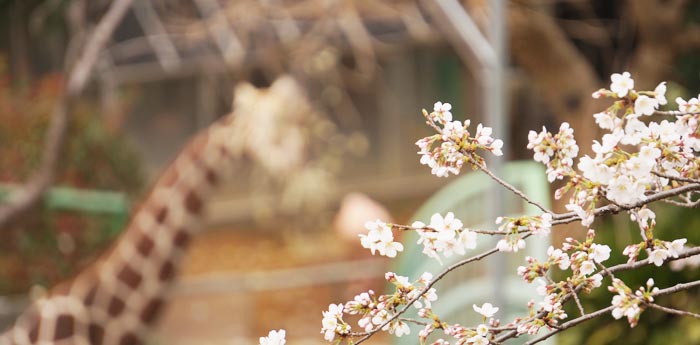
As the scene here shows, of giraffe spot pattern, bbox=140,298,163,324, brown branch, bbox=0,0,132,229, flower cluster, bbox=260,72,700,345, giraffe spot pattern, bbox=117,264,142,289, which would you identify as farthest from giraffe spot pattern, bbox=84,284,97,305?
flower cluster, bbox=260,72,700,345

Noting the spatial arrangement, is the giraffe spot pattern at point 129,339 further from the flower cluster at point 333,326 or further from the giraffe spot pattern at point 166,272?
the flower cluster at point 333,326

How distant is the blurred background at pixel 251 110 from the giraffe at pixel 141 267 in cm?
36

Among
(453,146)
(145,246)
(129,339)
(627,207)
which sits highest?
(145,246)

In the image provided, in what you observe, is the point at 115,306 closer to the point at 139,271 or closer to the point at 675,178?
the point at 139,271

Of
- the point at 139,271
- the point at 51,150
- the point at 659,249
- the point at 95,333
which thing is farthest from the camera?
the point at 51,150

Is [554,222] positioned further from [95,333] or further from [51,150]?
[51,150]

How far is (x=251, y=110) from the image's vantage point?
4.96 m

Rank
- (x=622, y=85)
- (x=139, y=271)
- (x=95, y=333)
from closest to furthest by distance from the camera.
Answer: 1. (x=622, y=85)
2. (x=95, y=333)
3. (x=139, y=271)

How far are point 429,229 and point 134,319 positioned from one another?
11.0 ft

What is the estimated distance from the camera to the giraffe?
4.33m

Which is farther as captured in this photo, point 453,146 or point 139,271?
point 139,271

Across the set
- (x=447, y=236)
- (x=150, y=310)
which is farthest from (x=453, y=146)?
(x=150, y=310)

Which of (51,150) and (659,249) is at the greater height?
(51,150)

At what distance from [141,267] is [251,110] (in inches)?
37.3
